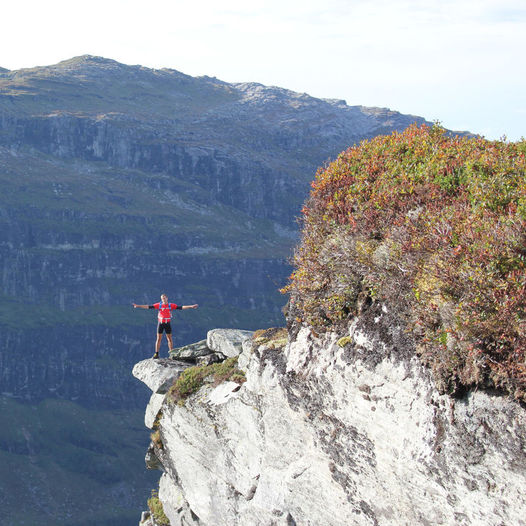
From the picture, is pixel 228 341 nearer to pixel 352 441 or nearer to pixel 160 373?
pixel 160 373

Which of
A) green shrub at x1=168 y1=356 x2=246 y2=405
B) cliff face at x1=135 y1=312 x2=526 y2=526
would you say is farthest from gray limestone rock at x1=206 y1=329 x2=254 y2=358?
cliff face at x1=135 y1=312 x2=526 y2=526

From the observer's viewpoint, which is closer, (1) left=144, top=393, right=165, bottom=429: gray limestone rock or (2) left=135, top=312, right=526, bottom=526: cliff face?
(2) left=135, top=312, right=526, bottom=526: cliff face

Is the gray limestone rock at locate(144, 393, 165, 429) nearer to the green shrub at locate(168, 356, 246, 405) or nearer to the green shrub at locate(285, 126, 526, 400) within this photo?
the green shrub at locate(168, 356, 246, 405)

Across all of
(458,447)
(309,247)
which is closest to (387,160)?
(309,247)

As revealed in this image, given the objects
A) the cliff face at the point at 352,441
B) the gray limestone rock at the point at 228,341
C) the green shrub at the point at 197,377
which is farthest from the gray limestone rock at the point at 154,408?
the cliff face at the point at 352,441

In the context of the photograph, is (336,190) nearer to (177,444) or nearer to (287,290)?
(287,290)

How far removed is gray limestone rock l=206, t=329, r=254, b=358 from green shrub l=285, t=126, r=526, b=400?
301 inches

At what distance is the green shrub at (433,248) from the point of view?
38.7 ft

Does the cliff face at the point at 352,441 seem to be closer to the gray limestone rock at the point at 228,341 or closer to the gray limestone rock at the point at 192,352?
the gray limestone rock at the point at 228,341

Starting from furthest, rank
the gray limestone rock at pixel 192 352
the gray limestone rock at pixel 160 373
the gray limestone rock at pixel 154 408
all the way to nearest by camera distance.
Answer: the gray limestone rock at pixel 192 352
the gray limestone rock at pixel 160 373
the gray limestone rock at pixel 154 408

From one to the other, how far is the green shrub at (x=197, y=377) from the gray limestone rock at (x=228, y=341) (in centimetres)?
119

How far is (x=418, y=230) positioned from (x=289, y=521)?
350 inches

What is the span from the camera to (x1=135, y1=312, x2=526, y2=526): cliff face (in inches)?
464

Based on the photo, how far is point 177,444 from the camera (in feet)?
77.6
